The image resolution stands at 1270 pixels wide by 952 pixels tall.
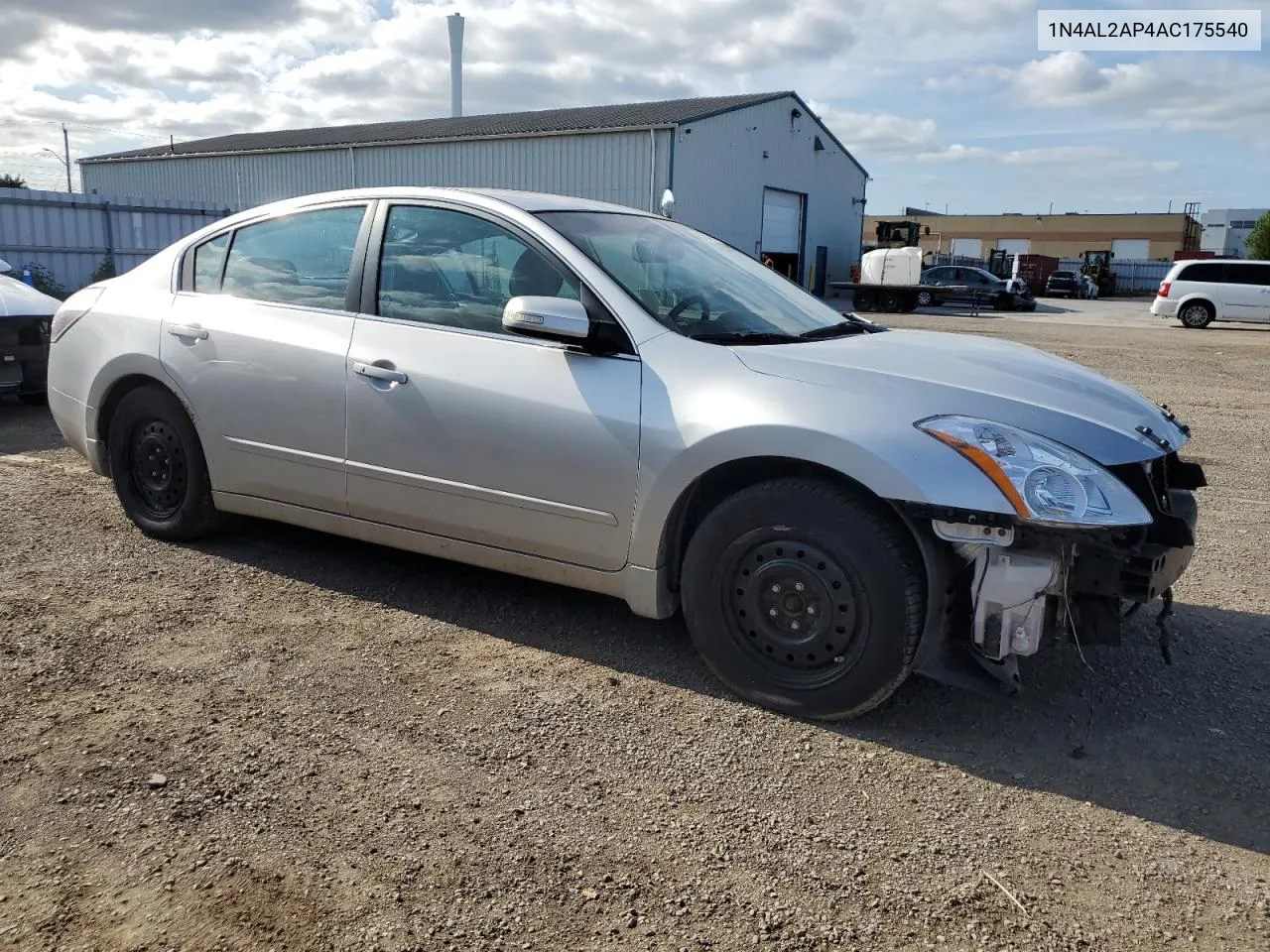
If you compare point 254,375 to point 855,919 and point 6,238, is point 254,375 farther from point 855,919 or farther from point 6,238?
point 6,238

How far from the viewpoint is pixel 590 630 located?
4.13 meters

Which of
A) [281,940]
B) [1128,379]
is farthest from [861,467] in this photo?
[1128,379]

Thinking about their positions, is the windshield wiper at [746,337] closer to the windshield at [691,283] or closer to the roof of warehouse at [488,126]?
the windshield at [691,283]

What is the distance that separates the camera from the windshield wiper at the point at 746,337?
11.9 ft

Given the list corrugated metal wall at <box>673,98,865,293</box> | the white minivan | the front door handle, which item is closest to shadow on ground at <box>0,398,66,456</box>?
the front door handle

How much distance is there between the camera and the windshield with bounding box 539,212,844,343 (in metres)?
3.76

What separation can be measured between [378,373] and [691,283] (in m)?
1.24

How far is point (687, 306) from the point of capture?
382 centimetres

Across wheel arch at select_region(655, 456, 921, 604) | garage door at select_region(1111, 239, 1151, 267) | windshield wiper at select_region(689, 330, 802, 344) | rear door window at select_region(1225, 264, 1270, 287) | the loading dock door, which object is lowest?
wheel arch at select_region(655, 456, 921, 604)

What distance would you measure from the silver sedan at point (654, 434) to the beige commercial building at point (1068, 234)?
73.0 metres

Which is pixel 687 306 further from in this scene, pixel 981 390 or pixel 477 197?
pixel 981 390

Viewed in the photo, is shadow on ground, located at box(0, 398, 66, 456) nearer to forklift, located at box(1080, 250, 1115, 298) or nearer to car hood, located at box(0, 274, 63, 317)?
car hood, located at box(0, 274, 63, 317)

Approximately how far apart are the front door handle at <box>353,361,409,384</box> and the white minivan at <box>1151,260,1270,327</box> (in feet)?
88.8

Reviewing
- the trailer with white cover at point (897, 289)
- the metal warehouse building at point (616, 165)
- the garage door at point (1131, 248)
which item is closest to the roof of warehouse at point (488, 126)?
the metal warehouse building at point (616, 165)
